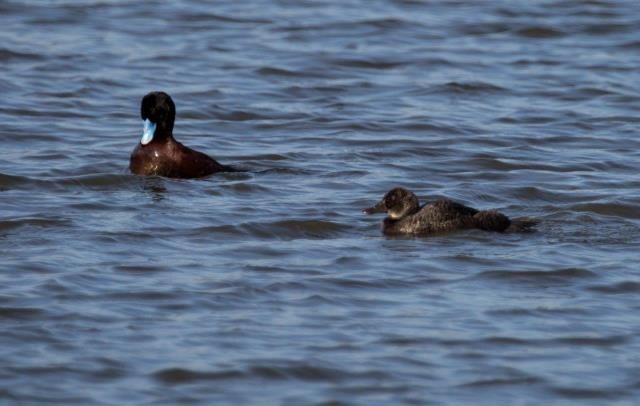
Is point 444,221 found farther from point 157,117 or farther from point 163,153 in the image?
point 157,117

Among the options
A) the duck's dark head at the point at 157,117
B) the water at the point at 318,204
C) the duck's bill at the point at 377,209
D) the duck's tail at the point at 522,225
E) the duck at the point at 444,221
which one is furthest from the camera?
the duck's dark head at the point at 157,117

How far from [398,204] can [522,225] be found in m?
0.95

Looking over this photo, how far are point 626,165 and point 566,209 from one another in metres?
2.39

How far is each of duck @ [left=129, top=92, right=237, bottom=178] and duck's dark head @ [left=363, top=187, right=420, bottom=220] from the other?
246cm

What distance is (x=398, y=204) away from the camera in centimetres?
1256

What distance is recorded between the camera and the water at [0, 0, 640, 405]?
9.21m

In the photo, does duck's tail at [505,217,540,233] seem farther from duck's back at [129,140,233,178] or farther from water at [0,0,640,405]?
duck's back at [129,140,233,178]

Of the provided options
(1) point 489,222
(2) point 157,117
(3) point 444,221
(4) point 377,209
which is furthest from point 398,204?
(2) point 157,117

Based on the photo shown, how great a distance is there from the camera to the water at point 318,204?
9211mm

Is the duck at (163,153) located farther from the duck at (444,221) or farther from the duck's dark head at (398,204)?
the duck at (444,221)

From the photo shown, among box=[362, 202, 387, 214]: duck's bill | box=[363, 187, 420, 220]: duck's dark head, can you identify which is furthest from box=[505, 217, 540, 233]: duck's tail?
box=[362, 202, 387, 214]: duck's bill

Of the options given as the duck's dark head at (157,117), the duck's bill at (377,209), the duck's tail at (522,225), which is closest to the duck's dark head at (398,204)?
the duck's bill at (377,209)

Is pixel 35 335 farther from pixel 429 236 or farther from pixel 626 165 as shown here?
pixel 626 165

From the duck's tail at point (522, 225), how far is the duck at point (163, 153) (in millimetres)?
3240
